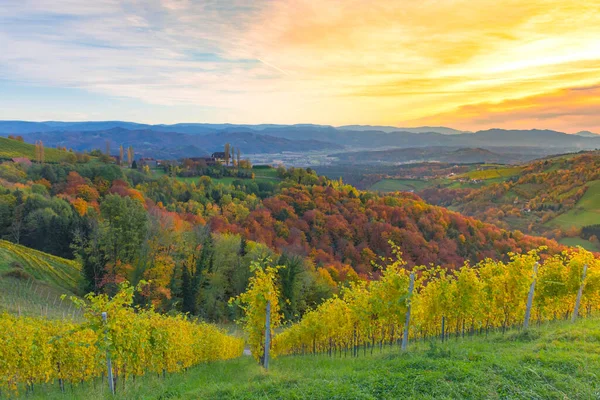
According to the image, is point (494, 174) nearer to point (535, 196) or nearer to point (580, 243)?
point (535, 196)

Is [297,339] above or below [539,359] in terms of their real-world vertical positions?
below

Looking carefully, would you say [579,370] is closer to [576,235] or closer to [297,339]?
[297,339]

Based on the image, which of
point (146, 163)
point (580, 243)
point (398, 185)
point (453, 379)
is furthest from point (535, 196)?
point (453, 379)

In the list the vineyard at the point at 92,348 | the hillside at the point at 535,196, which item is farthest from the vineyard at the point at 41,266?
the hillside at the point at 535,196

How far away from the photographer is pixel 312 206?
93812mm

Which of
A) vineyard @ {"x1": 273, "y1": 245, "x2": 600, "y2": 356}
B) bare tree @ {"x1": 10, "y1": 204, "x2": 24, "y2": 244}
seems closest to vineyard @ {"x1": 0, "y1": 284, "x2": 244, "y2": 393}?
vineyard @ {"x1": 273, "y1": 245, "x2": 600, "y2": 356}

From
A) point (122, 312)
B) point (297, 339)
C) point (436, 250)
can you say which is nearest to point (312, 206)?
point (436, 250)

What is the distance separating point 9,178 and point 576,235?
13844 cm

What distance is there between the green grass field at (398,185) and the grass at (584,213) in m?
68.6

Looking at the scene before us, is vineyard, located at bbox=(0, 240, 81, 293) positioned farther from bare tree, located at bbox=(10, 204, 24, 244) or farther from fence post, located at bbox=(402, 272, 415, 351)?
fence post, located at bbox=(402, 272, 415, 351)

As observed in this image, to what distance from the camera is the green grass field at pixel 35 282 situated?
88.4 feet

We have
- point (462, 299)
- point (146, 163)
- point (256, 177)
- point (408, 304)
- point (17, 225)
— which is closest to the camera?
point (408, 304)

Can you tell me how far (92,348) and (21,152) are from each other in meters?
128

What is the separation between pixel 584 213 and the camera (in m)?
110
